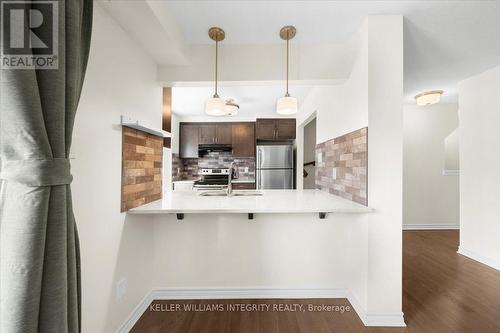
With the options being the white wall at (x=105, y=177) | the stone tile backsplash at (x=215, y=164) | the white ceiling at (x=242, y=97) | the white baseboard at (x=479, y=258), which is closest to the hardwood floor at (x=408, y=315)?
the white baseboard at (x=479, y=258)

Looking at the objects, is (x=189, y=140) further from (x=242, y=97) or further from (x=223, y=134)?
(x=242, y=97)

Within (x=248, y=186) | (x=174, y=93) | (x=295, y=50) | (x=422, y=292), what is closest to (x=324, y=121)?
(x=295, y=50)

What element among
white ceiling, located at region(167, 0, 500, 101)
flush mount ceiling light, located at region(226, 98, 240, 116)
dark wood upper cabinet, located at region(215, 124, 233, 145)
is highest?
white ceiling, located at region(167, 0, 500, 101)

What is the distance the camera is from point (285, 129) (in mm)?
4742

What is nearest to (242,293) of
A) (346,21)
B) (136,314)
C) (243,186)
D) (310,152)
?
(136,314)

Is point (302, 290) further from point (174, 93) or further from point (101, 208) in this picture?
point (174, 93)

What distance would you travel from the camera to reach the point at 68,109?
0.82m

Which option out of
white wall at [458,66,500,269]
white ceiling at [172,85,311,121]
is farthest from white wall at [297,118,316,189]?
white wall at [458,66,500,269]

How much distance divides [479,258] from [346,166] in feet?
7.91

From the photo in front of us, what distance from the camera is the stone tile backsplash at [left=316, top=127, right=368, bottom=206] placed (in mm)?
1660

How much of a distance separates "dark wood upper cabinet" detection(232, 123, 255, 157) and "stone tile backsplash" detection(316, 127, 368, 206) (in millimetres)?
2389

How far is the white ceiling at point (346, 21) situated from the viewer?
1.52 metres

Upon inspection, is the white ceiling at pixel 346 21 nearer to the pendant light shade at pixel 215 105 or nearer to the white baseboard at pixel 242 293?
the pendant light shade at pixel 215 105

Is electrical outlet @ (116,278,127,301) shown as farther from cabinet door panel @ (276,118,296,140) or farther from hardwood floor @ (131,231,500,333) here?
cabinet door panel @ (276,118,296,140)
